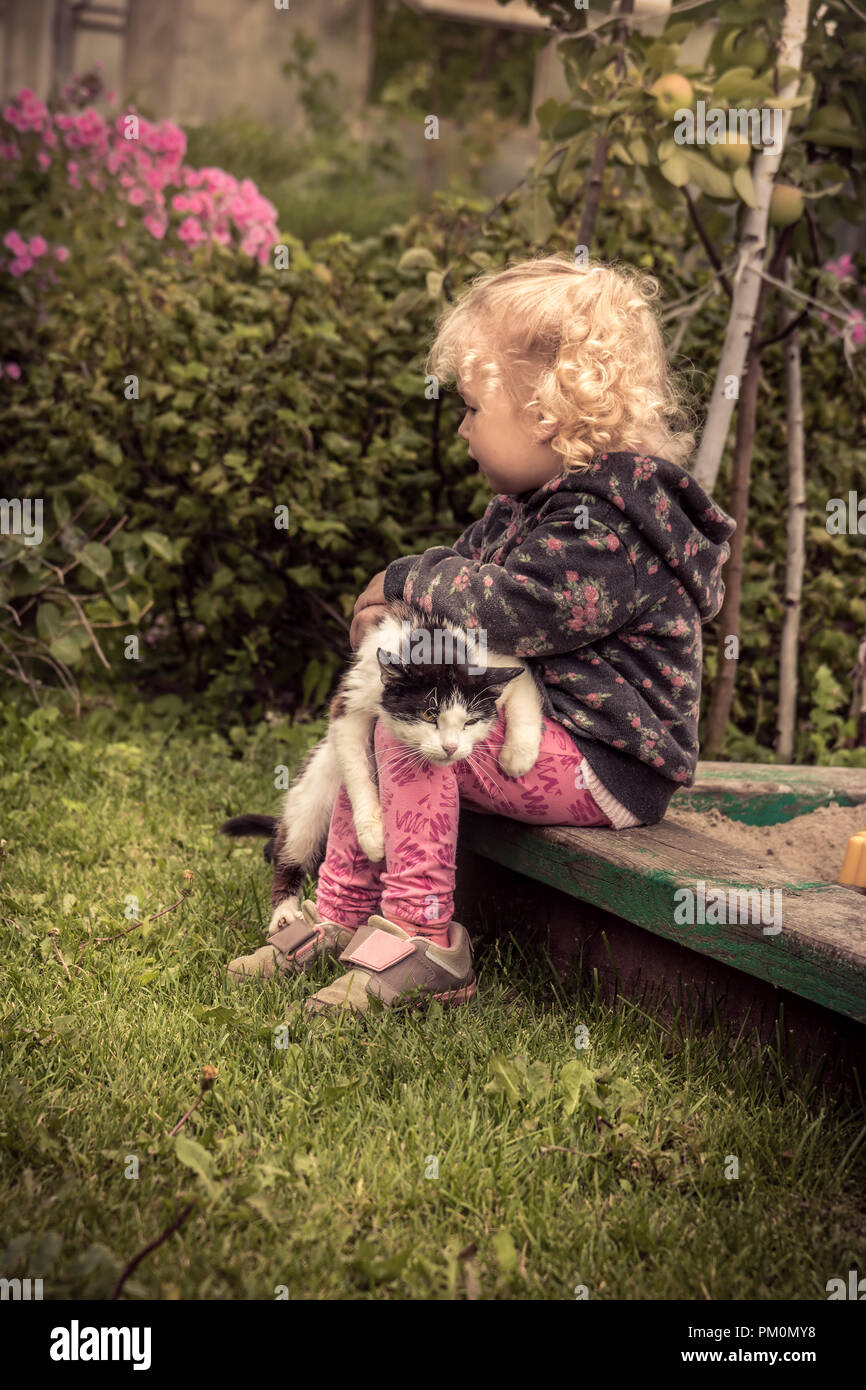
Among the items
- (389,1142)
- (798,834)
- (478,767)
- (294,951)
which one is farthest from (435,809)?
(798,834)

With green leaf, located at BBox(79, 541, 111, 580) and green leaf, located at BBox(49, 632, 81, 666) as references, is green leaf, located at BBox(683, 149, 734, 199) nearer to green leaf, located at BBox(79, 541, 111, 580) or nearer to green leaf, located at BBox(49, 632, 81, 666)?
green leaf, located at BBox(79, 541, 111, 580)

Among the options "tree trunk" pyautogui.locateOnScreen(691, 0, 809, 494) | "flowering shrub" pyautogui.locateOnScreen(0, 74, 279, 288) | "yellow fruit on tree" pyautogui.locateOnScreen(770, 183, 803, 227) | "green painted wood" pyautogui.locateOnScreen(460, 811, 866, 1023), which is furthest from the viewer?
"flowering shrub" pyautogui.locateOnScreen(0, 74, 279, 288)

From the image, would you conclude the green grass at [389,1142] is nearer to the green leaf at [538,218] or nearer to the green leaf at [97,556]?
the green leaf at [97,556]

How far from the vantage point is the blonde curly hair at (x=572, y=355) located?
2.30 meters

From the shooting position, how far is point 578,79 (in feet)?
10.7

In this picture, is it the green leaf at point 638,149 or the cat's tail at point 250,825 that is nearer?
the cat's tail at point 250,825

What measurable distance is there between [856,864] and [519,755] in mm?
666

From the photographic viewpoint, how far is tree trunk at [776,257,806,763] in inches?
155

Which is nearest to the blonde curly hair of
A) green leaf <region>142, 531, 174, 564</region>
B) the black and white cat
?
the black and white cat

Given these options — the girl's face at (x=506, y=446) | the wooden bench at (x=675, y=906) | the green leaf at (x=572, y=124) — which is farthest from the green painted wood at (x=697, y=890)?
the green leaf at (x=572, y=124)

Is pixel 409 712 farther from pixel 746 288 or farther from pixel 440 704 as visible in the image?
pixel 746 288

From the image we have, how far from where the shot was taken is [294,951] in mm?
2393
